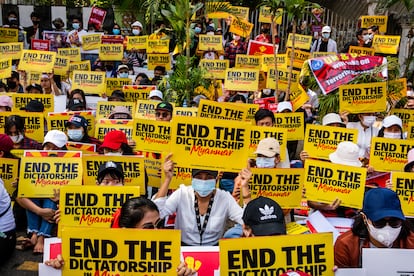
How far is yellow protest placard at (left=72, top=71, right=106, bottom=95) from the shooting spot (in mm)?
10656

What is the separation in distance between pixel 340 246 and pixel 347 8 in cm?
1860

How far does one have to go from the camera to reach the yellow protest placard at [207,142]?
17.5 ft

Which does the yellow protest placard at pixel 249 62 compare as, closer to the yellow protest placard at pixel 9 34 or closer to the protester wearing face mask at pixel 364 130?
the protester wearing face mask at pixel 364 130

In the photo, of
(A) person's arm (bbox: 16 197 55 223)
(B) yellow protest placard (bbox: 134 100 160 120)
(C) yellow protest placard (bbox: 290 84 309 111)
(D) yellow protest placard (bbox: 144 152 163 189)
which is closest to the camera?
(A) person's arm (bbox: 16 197 55 223)

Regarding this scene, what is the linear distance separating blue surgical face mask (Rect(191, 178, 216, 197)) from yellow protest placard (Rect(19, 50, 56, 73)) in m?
6.60

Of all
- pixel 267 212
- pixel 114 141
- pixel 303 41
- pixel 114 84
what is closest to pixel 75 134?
pixel 114 141

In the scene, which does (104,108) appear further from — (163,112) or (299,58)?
(299,58)

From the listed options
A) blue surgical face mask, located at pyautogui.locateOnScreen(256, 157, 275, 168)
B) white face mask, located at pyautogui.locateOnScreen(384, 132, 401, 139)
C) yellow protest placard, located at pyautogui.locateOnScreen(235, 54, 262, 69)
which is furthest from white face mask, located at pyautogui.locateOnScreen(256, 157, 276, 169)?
yellow protest placard, located at pyautogui.locateOnScreen(235, 54, 262, 69)

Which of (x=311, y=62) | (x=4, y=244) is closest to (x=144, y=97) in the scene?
(x=311, y=62)

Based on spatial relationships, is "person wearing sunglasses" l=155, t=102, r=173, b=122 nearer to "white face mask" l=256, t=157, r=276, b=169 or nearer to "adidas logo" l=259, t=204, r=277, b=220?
"white face mask" l=256, t=157, r=276, b=169

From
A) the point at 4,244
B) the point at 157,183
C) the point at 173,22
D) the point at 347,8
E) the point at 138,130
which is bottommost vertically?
the point at 4,244

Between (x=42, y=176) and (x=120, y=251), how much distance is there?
8.72ft

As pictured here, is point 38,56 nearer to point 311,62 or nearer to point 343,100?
point 311,62

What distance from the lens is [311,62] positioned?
929cm
